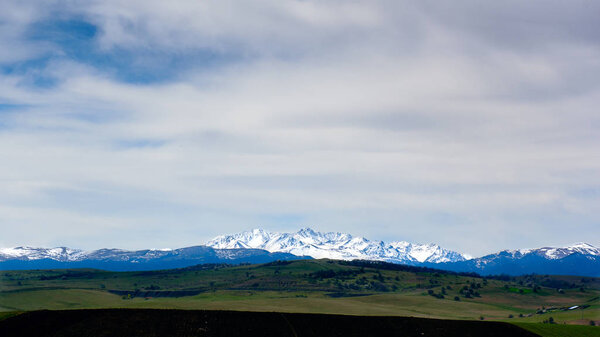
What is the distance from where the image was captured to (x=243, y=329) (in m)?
123

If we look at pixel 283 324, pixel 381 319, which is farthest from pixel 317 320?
pixel 381 319

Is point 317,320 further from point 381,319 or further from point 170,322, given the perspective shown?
point 170,322

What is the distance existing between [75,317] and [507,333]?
10995cm

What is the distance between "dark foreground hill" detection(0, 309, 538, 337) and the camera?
374 feet

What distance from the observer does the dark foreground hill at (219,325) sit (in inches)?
4483

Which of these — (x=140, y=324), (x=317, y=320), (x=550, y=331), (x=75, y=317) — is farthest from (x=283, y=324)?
(x=550, y=331)

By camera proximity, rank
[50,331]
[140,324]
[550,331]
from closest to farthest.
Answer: [50,331]
[140,324]
[550,331]

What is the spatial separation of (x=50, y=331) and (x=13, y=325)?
1027 cm

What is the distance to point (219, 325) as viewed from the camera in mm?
124312

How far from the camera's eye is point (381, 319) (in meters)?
142

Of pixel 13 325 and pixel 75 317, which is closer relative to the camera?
pixel 13 325

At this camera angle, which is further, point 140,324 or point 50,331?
point 140,324

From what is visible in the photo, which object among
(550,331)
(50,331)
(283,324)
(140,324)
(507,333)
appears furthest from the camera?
(550,331)

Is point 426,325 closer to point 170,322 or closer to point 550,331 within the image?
point 550,331
